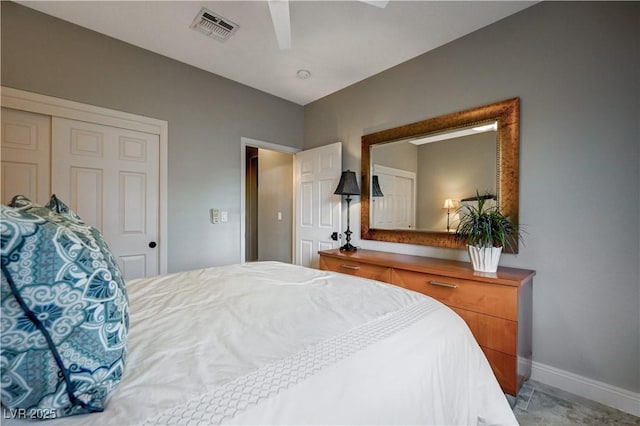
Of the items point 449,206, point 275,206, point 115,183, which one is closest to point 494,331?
point 449,206

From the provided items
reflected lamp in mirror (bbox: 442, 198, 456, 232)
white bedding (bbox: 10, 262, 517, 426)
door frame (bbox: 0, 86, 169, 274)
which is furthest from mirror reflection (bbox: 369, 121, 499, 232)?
door frame (bbox: 0, 86, 169, 274)

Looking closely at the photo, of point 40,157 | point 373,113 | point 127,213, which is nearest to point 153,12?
point 40,157

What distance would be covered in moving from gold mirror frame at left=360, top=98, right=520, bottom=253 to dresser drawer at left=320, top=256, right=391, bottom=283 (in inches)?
19.7

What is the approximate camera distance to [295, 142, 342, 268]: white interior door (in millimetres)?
3291

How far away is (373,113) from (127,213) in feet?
8.74

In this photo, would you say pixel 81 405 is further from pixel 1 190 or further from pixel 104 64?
pixel 104 64

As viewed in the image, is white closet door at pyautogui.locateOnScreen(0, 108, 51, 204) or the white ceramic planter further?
white closet door at pyautogui.locateOnScreen(0, 108, 51, 204)

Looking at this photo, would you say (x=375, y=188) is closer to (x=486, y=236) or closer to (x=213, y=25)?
(x=486, y=236)

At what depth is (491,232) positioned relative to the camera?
186 cm

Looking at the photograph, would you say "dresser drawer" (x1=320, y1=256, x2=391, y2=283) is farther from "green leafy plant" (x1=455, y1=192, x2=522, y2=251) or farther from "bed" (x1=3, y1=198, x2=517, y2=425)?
"bed" (x1=3, y1=198, x2=517, y2=425)

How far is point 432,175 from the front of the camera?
2.52 m

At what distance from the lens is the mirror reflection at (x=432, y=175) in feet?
7.30

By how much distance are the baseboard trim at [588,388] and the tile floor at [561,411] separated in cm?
3

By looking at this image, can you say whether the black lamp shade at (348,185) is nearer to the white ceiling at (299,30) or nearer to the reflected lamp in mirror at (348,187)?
the reflected lamp in mirror at (348,187)
